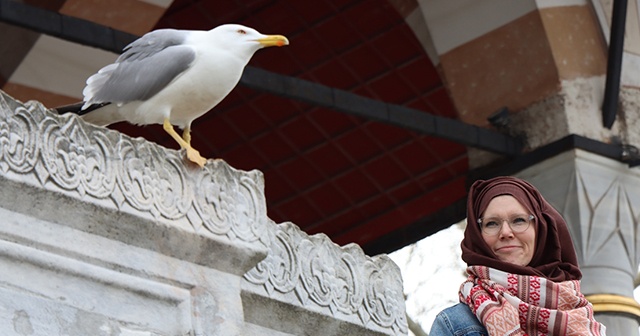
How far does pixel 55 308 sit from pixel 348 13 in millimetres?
7710

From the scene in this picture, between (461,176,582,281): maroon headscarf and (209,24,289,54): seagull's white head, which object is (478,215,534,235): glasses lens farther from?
(209,24,289,54): seagull's white head

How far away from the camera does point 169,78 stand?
212 inches

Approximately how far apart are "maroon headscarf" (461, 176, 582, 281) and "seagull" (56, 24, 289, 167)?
163 centimetres

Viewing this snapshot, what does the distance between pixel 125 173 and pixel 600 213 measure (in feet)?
19.7

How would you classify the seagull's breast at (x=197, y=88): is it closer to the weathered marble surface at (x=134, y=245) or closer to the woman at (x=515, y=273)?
the weathered marble surface at (x=134, y=245)

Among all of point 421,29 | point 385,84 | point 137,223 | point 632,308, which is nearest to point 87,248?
point 137,223

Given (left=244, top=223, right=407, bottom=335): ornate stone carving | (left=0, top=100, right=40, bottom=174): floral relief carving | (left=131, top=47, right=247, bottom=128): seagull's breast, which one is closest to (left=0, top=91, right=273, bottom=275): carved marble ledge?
(left=0, top=100, right=40, bottom=174): floral relief carving

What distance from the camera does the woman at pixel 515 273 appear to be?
12.1 feet

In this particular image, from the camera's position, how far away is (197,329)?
4.54m

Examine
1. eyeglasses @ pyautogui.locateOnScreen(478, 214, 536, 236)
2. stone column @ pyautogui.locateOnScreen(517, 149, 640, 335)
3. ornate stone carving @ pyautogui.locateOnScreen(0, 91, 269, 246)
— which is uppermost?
eyeglasses @ pyautogui.locateOnScreen(478, 214, 536, 236)

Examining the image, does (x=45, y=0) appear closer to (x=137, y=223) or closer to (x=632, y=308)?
(x=632, y=308)

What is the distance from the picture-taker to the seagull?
5.39 meters

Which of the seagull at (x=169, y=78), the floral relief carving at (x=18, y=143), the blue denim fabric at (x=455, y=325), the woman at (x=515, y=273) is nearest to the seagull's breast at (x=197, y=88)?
the seagull at (x=169, y=78)

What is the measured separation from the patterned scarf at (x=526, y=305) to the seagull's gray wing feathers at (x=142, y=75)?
6.16ft
